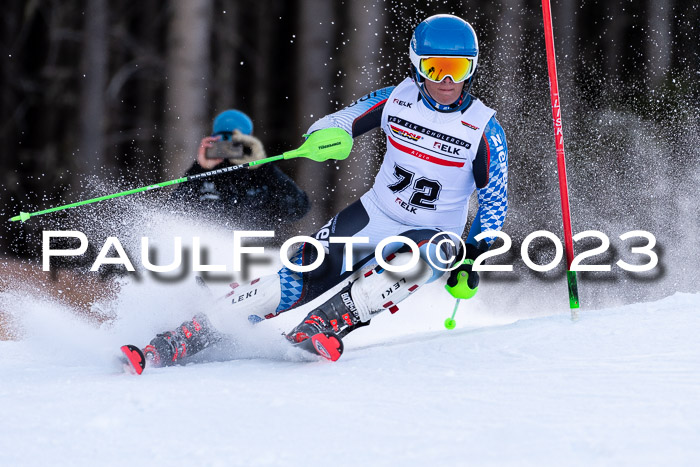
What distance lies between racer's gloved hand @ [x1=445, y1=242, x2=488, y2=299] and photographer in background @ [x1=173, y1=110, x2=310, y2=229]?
76.7 inches

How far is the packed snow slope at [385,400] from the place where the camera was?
7.98ft

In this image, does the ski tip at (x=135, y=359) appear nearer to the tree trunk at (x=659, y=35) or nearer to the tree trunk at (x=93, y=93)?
the tree trunk at (x=93, y=93)

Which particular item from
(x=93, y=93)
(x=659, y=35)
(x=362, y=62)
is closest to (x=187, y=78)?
(x=362, y=62)

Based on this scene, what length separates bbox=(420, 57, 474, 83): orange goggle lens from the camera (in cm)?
400

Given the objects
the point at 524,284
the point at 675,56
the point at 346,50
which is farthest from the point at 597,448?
the point at 675,56

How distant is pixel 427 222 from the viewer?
14.1 ft

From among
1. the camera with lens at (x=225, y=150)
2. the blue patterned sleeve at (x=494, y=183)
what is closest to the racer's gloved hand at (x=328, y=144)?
the blue patterned sleeve at (x=494, y=183)

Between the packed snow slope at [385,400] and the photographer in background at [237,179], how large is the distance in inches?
67.9

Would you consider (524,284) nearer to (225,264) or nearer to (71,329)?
(225,264)

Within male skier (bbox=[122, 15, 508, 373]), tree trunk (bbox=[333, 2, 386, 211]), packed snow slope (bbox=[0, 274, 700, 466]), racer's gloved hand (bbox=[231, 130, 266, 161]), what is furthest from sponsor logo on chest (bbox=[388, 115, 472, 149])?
tree trunk (bbox=[333, 2, 386, 211])

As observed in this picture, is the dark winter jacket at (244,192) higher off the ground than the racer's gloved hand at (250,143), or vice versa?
the racer's gloved hand at (250,143)

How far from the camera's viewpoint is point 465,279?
13.5 ft

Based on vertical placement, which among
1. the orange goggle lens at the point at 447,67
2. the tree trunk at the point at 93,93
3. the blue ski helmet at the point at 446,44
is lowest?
the tree trunk at the point at 93,93

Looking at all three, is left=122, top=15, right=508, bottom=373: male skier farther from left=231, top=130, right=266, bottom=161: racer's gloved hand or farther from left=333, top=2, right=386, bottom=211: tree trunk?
left=333, top=2, right=386, bottom=211: tree trunk
